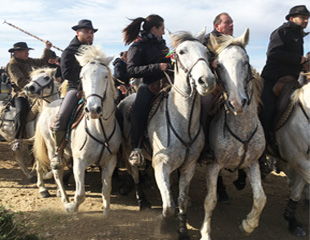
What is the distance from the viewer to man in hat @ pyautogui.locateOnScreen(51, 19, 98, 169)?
479cm

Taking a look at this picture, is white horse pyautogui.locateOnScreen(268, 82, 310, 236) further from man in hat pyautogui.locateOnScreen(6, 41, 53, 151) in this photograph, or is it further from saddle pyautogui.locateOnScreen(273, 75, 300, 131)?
man in hat pyautogui.locateOnScreen(6, 41, 53, 151)

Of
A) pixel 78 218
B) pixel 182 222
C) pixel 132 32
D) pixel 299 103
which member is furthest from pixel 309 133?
pixel 78 218

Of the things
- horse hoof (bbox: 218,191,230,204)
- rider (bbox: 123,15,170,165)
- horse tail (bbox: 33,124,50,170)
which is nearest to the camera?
rider (bbox: 123,15,170,165)

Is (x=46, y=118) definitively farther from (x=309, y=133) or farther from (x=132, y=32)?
(x=309, y=133)

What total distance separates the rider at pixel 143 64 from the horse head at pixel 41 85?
9.31ft

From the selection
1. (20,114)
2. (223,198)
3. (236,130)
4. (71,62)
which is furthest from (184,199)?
(20,114)

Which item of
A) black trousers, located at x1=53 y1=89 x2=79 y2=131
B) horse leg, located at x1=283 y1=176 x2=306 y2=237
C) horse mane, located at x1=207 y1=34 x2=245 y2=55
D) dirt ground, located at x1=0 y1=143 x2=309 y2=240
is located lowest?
dirt ground, located at x1=0 y1=143 x2=309 y2=240

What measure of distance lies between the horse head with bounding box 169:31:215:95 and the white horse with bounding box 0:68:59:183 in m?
3.86

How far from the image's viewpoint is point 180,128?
13.2 ft

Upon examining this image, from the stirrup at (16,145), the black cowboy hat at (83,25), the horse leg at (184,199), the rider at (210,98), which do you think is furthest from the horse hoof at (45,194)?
the rider at (210,98)

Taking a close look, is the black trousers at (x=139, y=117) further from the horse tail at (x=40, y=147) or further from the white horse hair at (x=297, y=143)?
the horse tail at (x=40, y=147)

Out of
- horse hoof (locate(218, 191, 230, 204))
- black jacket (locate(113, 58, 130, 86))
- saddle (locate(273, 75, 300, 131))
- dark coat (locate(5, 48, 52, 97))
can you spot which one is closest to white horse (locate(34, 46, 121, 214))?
horse hoof (locate(218, 191, 230, 204))

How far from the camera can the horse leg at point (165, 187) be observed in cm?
389

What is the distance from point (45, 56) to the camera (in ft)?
29.1
